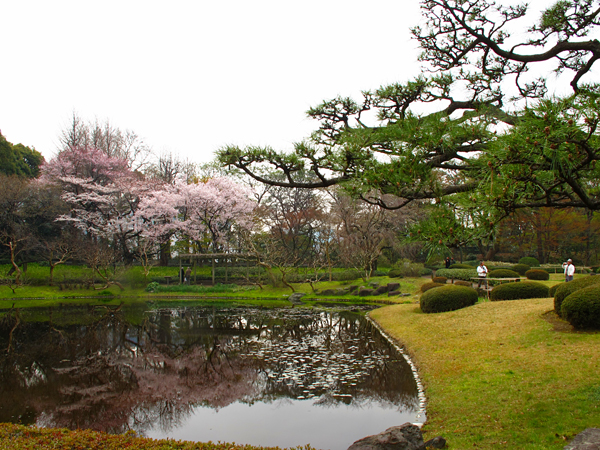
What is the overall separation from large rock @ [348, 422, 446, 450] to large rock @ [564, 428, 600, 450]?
1.37m

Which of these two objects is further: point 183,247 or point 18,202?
point 183,247

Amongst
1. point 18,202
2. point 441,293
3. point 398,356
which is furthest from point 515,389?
point 18,202

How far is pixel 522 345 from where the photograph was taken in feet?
26.9

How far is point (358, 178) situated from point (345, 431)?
374 cm

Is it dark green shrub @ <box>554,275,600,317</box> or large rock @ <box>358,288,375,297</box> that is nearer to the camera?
dark green shrub @ <box>554,275,600,317</box>

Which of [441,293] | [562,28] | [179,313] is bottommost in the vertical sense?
[179,313]

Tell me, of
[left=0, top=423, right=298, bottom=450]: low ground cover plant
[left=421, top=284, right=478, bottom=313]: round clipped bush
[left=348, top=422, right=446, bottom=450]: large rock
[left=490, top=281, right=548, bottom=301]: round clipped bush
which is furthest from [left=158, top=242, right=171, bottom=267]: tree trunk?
[left=348, top=422, right=446, bottom=450]: large rock

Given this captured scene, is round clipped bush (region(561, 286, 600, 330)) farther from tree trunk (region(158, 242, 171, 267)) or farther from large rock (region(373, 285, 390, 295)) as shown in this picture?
tree trunk (region(158, 242, 171, 267))

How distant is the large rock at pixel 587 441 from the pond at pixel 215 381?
2461 mm

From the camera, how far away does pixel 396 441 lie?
418cm

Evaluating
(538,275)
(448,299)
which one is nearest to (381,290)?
(538,275)

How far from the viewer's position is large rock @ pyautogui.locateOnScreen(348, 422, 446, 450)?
13.6 feet

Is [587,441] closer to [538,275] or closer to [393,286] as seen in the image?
[393,286]

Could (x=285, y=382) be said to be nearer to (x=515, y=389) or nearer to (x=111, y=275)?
(x=515, y=389)
